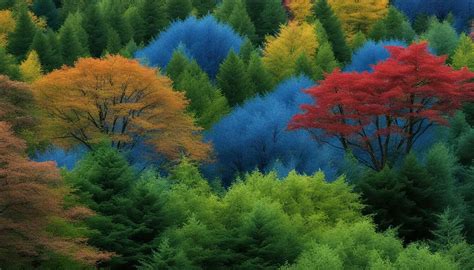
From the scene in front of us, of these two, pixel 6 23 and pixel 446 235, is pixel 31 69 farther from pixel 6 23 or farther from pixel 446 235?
pixel 446 235

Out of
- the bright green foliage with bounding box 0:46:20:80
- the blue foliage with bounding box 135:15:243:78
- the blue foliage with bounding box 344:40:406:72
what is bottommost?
the bright green foliage with bounding box 0:46:20:80

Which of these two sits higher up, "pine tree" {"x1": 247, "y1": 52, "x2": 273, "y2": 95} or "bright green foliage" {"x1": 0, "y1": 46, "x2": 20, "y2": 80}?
"pine tree" {"x1": 247, "y1": 52, "x2": 273, "y2": 95}

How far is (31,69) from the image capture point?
55.1 meters

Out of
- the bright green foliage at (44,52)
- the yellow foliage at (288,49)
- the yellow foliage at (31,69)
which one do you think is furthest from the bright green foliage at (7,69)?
the yellow foliage at (288,49)

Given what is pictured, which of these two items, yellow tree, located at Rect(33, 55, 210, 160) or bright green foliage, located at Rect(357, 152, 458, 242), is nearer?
bright green foliage, located at Rect(357, 152, 458, 242)

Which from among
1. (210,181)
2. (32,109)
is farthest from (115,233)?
(210,181)

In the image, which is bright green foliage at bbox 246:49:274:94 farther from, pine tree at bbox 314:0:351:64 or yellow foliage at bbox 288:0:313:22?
yellow foliage at bbox 288:0:313:22

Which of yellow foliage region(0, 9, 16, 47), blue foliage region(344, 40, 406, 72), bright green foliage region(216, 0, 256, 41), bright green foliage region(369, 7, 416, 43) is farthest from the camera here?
bright green foliage region(216, 0, 256, 41)

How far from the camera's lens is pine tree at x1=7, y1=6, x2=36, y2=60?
218 feet

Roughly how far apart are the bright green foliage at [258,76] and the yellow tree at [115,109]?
12.7m

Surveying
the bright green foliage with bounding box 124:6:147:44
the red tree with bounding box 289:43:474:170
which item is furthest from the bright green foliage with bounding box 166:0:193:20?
the red tree with bounding box 289:43:474:170

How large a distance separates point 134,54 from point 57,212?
3799 centimetres

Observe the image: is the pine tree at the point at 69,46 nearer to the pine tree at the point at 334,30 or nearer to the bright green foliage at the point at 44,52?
the bright green foliage at the point at 44,52

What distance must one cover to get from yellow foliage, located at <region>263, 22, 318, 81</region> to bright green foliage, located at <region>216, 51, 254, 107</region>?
6470 mm
